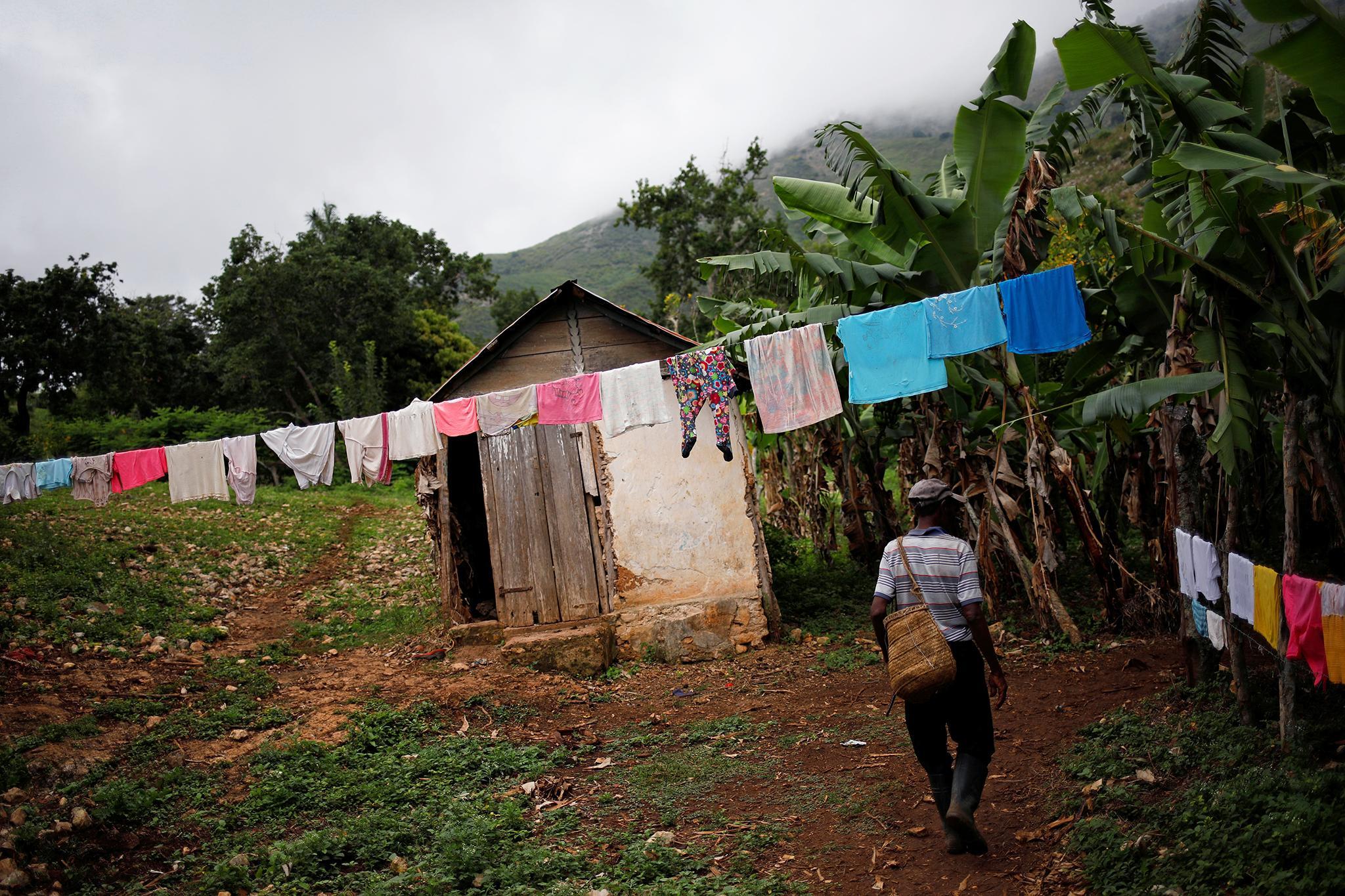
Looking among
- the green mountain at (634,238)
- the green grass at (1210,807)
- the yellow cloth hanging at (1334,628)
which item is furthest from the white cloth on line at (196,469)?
the green mountain at (634,238)

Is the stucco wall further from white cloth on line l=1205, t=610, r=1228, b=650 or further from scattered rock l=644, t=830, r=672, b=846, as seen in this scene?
white cloth on line l=1205, t=610, r=1228, b=650

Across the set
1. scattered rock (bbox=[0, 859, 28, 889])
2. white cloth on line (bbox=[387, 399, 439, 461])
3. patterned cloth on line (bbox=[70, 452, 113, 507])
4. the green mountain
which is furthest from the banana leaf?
the green mountain

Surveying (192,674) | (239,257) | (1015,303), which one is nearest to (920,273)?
(1015,303)

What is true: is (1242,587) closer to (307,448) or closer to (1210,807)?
(1210,807)

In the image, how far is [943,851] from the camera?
12.9 feet

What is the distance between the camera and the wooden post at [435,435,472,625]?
9.63 meters

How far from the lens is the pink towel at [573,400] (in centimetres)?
748

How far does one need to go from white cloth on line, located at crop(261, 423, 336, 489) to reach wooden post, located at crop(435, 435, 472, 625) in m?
1.39

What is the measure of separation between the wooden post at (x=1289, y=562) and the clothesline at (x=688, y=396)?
181 cm

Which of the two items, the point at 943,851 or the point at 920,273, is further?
the point at 920,273

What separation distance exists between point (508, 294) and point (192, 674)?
103 ft

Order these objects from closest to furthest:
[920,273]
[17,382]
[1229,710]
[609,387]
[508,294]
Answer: [1229,710], [920,273], [609,387], [17,382], [508,294]

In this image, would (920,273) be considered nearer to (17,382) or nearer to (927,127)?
(17,382)

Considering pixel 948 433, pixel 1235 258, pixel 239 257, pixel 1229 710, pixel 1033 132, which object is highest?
pixel 239 257
